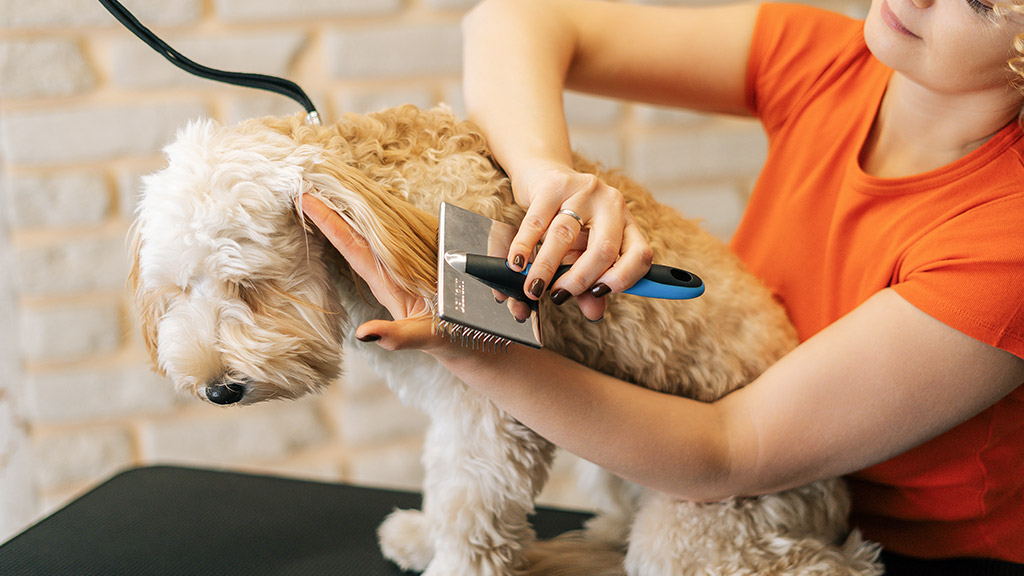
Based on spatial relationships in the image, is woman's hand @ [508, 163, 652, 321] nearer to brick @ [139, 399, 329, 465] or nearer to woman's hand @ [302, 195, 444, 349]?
woman's hand @ [302, 195, 444, 349]

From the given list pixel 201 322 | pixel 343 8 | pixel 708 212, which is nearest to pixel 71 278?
pixel 343 8

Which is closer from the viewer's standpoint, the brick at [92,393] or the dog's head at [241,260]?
the dog's head at [241,260]

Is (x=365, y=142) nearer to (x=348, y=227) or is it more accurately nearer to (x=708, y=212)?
(x=348, y=227)

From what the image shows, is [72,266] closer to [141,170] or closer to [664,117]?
[141,170]

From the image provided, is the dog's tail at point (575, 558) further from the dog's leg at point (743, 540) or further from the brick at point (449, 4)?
the brick at point (449, 4)

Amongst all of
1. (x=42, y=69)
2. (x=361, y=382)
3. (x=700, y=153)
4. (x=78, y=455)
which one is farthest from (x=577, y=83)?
(x=78, y=455)

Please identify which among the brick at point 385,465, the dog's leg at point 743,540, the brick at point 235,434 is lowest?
the brick at point 385,465

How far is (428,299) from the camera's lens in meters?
0.57

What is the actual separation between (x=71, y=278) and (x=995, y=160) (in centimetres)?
127

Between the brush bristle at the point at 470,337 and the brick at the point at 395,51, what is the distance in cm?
78

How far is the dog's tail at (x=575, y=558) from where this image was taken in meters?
0.81

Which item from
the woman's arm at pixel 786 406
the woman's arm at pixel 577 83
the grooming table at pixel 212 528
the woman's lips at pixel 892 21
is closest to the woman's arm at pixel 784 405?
the woman's arm at pixel 786 406

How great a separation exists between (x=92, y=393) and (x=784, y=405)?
114cm

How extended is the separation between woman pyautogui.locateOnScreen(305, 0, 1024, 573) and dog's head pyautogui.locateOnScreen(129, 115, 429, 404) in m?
0.04
